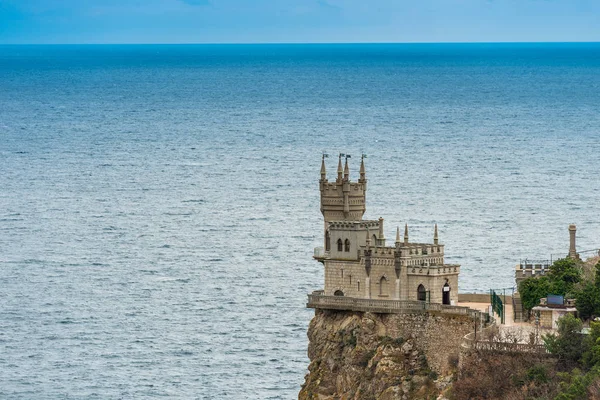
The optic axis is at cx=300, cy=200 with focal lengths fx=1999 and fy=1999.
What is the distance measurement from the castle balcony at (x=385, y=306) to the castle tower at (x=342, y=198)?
435 cm

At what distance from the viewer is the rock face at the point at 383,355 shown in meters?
87.4

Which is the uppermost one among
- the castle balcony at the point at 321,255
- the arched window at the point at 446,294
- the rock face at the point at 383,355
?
the castle balcony at the point at 321,255

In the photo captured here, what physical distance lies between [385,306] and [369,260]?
2.79 meters

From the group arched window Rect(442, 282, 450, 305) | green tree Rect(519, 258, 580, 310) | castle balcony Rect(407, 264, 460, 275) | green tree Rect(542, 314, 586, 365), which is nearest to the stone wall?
arched window Rect(442, 282, 450, 305)

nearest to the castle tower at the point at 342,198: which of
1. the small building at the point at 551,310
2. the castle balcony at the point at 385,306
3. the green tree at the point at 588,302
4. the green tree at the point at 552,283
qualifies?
the castle balcony at the point at 385,306

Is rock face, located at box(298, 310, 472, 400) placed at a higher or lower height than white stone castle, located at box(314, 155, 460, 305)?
lower

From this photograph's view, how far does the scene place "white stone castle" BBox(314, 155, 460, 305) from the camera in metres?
90.1

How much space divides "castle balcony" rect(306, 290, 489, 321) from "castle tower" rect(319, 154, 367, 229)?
4345 millimetres

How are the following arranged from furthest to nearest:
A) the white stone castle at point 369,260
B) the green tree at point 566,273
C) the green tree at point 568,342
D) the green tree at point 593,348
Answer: the green tree at point 566,273
the white stone castle at point 369,260
the green tree at point 568,342
the green tree at point 593,348

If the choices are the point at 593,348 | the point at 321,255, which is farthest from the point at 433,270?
the point at 593,348

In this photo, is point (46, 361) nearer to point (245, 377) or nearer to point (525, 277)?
point (245, 377)

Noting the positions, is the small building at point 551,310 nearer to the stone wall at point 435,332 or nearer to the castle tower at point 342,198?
the stone wall at point 435,332

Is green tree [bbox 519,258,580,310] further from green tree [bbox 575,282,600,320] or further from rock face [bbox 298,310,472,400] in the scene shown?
rock face [bbox 298,310,472,400]

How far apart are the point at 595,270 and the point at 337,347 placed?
498 inches
